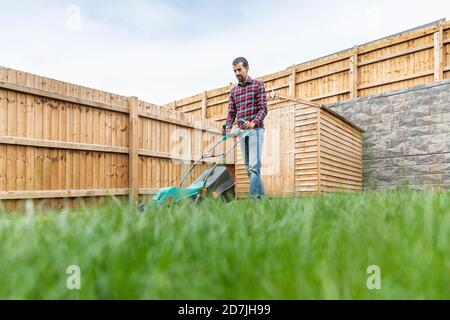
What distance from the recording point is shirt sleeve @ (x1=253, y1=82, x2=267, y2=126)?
4.75m

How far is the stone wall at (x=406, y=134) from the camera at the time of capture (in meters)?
8.07

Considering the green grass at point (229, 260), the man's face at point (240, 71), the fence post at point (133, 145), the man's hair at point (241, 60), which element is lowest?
the green grass at point (229, 260)

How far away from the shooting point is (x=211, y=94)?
1376 cm

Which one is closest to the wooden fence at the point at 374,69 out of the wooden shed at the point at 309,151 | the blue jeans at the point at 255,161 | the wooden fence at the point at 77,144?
the wooden shed at the point at 309,151

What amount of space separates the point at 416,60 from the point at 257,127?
667cm

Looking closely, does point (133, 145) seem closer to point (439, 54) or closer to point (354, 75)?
point (354, 75)

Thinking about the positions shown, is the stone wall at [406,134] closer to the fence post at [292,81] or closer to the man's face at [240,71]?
the fence post at [292,81]

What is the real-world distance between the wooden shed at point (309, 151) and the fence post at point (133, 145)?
296 cm

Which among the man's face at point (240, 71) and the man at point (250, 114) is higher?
the man's face at point (240, 71)

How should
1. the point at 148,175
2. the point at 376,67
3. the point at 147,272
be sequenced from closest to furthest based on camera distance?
the point at 147,272 → the point at 148,175 → the point at 376,67

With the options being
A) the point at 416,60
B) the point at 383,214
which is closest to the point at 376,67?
the point at 416,60

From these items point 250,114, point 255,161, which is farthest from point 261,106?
point 255,161

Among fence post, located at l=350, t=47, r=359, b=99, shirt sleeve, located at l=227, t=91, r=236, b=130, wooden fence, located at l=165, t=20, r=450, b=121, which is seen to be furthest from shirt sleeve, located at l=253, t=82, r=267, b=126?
fence post, located at l=350, t=47, r=359, b=99

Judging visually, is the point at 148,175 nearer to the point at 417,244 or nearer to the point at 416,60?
the point at 417,244
